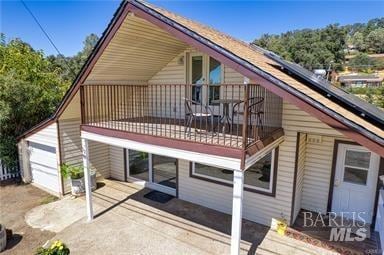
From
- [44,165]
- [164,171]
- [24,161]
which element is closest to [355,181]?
[164,171]

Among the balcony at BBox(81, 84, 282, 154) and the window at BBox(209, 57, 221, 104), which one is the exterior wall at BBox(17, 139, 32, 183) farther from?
the window at BBox(209, 57, 221, 104)

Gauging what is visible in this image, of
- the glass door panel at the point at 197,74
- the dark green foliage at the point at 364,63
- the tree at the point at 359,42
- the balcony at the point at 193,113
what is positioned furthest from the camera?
the tree at the point at 359,42

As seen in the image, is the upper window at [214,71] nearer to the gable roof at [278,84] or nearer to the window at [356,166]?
the gable roof at [278,84]

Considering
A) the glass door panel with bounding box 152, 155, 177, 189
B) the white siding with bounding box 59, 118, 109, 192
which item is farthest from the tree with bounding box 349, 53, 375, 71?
the white siding with bounding box 59, 118, 109, 192

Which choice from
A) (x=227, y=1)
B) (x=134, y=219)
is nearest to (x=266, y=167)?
(x=134, y=219)

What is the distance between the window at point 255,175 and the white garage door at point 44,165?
525cm

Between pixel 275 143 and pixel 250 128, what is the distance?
2.22 feet

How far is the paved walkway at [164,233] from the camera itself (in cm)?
570

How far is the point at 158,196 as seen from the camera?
8.39 metres

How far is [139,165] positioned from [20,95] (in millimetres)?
5283

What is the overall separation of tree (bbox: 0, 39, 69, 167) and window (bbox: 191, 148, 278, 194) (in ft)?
24.2

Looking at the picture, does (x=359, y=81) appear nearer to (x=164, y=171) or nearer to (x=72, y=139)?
(x=164, y=171)

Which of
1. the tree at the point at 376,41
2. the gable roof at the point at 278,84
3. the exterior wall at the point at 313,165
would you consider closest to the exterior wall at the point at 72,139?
the gable roof at the point at 278,84

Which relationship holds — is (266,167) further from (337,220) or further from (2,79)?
(2,79)
